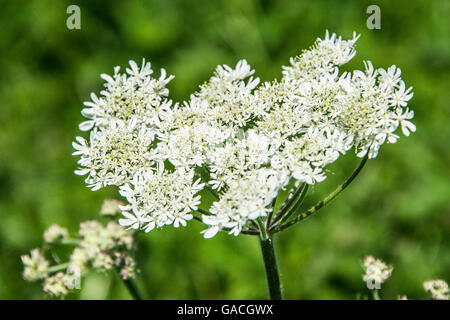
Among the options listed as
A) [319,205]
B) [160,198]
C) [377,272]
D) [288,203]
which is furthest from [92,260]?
[377,272]

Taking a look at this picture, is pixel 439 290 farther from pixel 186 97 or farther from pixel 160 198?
pixel 186 97

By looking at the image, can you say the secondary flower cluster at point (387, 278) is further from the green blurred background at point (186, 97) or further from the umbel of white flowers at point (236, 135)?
the green blurred background at point (186, 97)

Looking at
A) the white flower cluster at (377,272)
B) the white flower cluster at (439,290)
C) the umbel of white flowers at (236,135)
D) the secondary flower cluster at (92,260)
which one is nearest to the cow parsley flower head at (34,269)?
the secondary flower cluster at (92,260)

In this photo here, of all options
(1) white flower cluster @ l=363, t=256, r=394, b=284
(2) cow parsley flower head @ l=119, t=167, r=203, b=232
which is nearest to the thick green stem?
(2) cow parsley flower head @ l=119, t=167, r=203, b=232

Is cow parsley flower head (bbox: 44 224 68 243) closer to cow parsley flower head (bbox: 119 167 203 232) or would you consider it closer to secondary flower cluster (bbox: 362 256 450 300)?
cow parsley flower head (bbox: 119 167 203 232)
